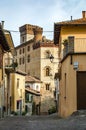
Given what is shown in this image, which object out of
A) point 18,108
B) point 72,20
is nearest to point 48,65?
point 18,108

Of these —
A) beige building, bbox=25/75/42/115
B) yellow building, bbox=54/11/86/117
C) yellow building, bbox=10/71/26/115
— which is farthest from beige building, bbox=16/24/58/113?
yellow building, bbox=54/11/86/117

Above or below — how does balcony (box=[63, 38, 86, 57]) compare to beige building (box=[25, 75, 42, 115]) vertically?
above

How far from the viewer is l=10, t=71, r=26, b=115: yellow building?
196ft

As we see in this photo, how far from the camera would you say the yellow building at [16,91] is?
196 feet

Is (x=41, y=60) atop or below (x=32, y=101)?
atop

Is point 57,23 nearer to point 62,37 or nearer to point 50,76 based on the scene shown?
point 62,37

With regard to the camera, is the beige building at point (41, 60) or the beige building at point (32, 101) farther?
the beige building at point (41, 60)

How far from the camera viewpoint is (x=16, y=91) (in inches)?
2458

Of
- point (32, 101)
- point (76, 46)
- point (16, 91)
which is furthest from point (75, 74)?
point (32, 101)

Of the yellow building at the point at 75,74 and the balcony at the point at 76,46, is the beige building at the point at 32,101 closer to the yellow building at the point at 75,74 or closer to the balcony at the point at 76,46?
the yellow building at the point at 75,74

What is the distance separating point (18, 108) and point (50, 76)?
44509 millimetres

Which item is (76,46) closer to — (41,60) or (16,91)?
(16,91)

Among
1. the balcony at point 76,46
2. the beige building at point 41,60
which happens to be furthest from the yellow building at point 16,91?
the beige building at point 41,60

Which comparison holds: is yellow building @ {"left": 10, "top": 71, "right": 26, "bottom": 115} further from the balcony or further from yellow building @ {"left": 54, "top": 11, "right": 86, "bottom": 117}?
the balcony
